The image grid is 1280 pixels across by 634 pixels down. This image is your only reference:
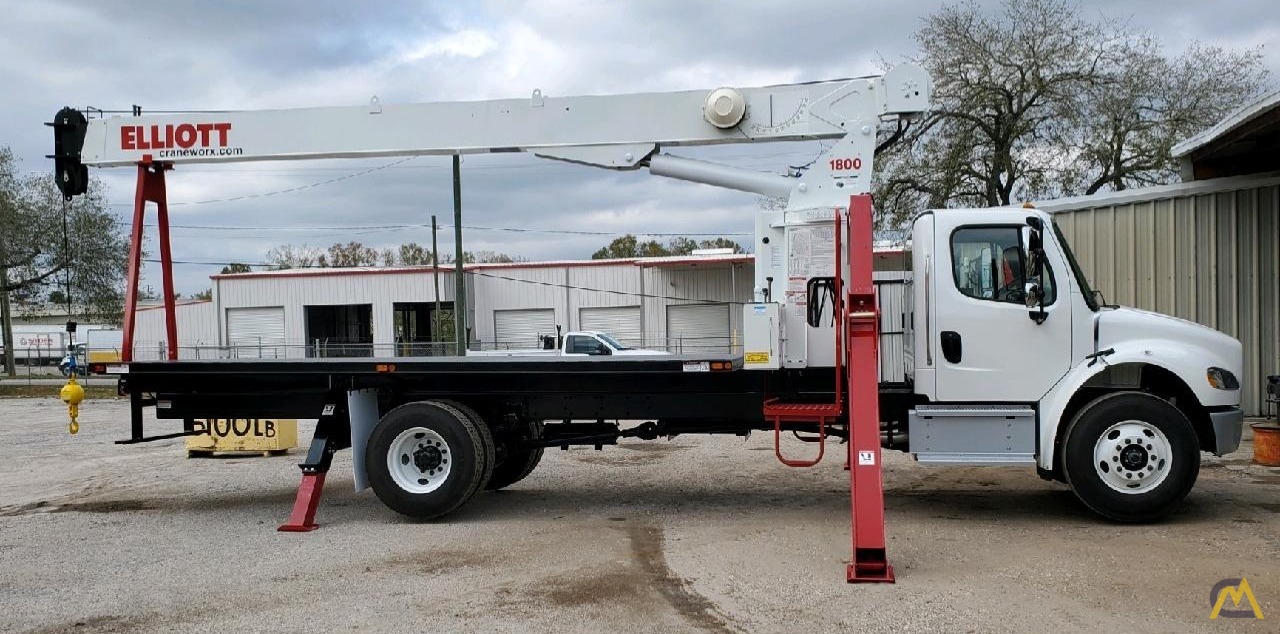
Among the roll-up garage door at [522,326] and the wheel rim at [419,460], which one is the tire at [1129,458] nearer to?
the wheel rim at [419,460]

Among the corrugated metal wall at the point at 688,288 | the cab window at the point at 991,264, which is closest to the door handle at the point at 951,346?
the cab window at the point at 991,264

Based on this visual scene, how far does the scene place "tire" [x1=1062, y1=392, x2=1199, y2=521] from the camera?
7859 mm

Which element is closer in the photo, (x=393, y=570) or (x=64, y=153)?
(x=393, y=570)

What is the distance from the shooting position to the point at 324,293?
39.9 meters

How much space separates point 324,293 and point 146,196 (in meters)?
31.2

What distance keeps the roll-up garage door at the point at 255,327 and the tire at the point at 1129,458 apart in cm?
3658

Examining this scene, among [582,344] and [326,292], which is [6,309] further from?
[582,344]

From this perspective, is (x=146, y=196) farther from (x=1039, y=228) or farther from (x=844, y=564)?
(x=1039, y=228)

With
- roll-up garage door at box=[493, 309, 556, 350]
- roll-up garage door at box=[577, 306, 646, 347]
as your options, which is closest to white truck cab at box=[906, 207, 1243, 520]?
roll-up garage door at box=[577, 306, 646, 347]

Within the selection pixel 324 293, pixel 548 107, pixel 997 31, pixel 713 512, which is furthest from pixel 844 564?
pixel 324 293

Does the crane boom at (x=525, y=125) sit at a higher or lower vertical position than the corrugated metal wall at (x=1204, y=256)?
higher
